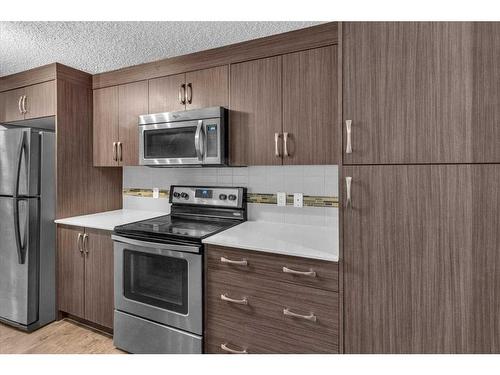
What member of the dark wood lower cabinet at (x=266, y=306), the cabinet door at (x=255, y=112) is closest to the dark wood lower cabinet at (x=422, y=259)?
the dark wood lower cabinet at (x=266, y=306)

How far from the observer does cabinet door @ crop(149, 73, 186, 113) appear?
2.21 meters

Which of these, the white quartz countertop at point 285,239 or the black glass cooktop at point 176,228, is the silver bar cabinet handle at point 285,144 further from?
the black glass cooktop at point 176,228

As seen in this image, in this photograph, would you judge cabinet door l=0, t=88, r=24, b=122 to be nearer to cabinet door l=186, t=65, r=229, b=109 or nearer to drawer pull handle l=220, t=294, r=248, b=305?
cabinet door l=186, t=65, r=229, b=109

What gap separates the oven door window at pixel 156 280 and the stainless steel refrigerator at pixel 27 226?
874 millimetres

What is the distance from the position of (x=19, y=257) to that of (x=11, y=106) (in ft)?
4.67

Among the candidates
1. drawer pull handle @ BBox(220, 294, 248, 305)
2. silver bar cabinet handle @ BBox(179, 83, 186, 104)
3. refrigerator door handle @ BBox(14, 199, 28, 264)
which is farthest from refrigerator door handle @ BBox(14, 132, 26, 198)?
drawer pull handle @ BBox(220, 294, 248, 305)

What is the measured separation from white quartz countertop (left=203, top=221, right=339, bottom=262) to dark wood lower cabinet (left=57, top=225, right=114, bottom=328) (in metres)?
0.98

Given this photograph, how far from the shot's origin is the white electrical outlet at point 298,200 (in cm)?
216

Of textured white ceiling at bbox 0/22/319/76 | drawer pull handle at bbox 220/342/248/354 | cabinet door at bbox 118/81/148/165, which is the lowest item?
drawer pull handle at bbox 220/342/248/354

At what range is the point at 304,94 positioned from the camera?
1.82 m

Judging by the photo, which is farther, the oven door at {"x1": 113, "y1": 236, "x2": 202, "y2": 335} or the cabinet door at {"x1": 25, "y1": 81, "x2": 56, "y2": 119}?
the cabinet door at {"x1": 25, "y1": 81, "x2": 56, "y2": 119}

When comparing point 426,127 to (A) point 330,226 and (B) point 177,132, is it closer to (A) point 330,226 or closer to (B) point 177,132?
(A) point 330,226

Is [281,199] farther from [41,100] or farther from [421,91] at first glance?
[41,100]

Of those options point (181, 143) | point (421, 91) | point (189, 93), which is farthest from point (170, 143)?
point (421, 91)
